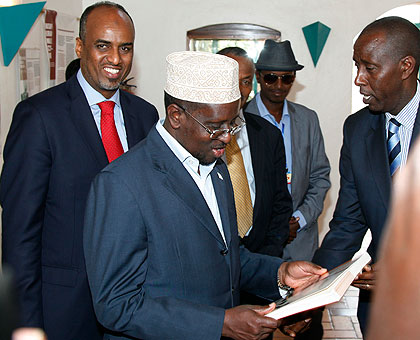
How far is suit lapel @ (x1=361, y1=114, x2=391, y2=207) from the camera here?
2.84 m

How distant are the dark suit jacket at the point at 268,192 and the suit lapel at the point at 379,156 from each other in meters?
0.86

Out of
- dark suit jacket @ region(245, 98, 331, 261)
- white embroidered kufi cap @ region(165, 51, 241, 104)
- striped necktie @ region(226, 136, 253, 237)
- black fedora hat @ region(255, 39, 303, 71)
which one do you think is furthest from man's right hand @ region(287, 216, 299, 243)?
white embroidered kufi cap @ region(165, 51, 241, 104)

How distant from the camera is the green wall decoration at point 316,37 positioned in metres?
7.05

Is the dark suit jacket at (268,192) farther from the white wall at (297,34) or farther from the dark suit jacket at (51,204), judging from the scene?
the white wall at (297,34)

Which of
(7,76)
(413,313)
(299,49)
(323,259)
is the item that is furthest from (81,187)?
(299,49)

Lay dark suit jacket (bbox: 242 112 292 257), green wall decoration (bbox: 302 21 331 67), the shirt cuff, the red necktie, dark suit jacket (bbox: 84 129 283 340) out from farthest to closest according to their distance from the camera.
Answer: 1. green wall decoration (bbox: 302 21 331 67)
2. the shirt cuff
3. dark suit jacket (bbox: 242 112 292 257)
4. the red necktie
5. dark suit jacket (bbox: 84 129 283 340)

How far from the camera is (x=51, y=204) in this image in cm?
266

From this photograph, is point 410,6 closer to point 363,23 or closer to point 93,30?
point 363,23

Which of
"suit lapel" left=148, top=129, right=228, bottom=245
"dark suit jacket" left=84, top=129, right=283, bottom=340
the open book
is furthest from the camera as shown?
"suit lapel" left=148, top=129, right=228, bottom=245

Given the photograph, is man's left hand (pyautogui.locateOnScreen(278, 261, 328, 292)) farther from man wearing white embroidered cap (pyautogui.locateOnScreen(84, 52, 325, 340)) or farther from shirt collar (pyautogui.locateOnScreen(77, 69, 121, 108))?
shirt collar (pyautogui.locateOnScreen(77, 69, 121, 108))

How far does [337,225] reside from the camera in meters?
3.18

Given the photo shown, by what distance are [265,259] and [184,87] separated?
89cm

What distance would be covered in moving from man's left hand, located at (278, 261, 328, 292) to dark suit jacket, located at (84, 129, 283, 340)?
36cm

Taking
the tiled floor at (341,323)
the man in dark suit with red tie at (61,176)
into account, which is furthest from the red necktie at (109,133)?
the tiled floor at (341,323)
